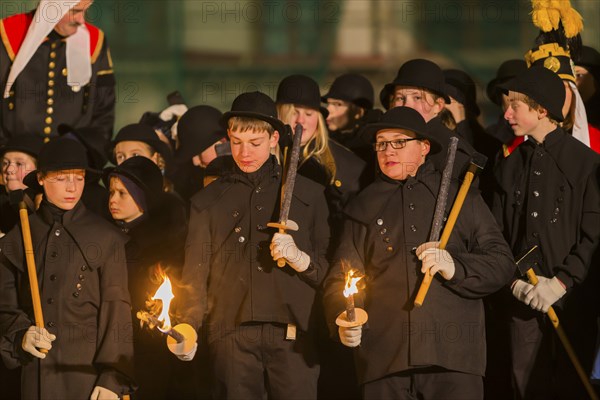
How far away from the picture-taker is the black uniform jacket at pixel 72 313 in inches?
259

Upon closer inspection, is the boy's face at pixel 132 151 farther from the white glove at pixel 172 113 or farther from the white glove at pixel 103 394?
the white glove at pixel 103 394

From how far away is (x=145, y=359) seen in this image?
707 cm

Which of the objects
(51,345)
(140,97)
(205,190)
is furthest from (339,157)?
(140,97)

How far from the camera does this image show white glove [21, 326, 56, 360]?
6.38m

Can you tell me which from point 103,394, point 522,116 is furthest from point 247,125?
point 103,394

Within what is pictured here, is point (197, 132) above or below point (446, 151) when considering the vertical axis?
below

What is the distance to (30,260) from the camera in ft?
21.6

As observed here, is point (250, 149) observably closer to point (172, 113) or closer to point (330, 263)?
point (330, 263)

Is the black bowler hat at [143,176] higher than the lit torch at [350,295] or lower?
higher

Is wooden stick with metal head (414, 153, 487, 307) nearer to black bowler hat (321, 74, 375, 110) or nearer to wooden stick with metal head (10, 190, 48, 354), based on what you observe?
wooden stick with metal head (10, 190, 48, 354)

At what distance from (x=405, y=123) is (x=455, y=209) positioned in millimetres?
544

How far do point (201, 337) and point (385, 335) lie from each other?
1.30m

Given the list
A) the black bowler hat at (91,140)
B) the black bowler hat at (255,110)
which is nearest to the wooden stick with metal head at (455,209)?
the black bowler hat at (255,110)

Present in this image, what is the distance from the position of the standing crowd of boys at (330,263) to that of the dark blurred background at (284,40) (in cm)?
471
